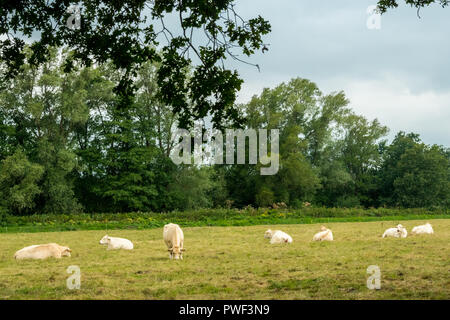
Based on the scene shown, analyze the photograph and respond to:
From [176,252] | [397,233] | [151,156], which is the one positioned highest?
[151,156]

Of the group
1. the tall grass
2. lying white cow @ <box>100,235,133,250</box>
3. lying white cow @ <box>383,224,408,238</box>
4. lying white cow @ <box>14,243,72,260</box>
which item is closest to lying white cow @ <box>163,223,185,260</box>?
lying white cow @ <box>100,235,133,250</box>

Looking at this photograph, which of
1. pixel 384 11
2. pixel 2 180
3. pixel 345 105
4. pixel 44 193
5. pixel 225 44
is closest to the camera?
pixel 225 44

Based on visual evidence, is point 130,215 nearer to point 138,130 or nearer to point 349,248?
point 138,130

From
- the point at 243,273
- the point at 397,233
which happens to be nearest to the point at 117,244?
the point at 243,273

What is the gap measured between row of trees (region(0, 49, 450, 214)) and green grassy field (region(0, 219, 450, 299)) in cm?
2268

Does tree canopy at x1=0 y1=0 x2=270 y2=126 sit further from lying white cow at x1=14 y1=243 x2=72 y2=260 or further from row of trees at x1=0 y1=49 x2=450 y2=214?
row of trees at x1=0 y1=49 x2=450 y2=214

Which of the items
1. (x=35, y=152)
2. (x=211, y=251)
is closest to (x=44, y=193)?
(x=35, y=152)

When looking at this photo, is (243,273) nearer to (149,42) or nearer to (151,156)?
(149,42)

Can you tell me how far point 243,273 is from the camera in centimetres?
1164

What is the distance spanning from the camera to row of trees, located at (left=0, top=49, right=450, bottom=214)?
47.2 metres

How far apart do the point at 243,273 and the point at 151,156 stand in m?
42.9

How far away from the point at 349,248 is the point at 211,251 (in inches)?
192

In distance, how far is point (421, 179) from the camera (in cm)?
7006

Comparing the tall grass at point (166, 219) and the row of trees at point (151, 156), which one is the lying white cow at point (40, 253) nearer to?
the tall grass at point (166, 219)
